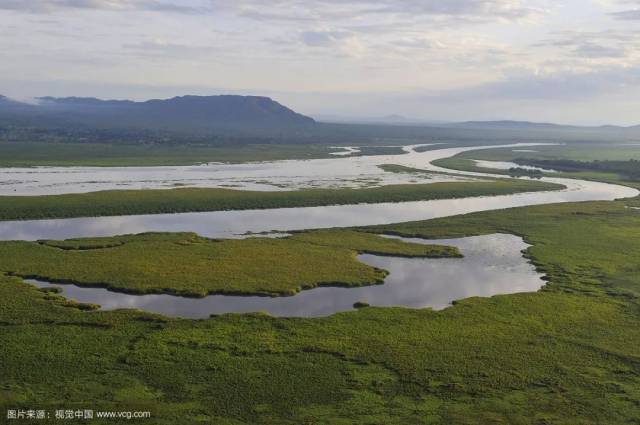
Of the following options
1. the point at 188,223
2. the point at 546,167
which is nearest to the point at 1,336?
the point at 188,223

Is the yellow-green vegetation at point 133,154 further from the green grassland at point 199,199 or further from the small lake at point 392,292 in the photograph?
the small lake at point 392,292

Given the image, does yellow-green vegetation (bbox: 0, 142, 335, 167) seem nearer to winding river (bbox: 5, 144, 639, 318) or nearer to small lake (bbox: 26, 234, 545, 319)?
winding river (bbox: 5, 144, 639, 318)

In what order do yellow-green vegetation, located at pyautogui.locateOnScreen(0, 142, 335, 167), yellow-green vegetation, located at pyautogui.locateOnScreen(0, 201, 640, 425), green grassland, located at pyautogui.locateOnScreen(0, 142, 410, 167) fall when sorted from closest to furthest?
1. yellow-green vegetation, located at pyautogui.locateOnScreen(0, 201, 640, 425)
2. yellow-green vegetation, located at pyautogui.locateOnScreen(0, 142, 335, 167)
3. green grassland, located at pyautogui.locateOnScreen(0, 142, 410, 167)

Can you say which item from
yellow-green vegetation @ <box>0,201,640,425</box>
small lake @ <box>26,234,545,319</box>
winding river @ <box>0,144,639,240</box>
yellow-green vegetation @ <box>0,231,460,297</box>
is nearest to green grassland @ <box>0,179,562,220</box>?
winding river @ <box>0,144,639,240</box>

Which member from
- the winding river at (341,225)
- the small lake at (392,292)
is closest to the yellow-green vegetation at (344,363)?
the small lake at (392,292)

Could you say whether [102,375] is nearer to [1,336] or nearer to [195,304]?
[1,336]
